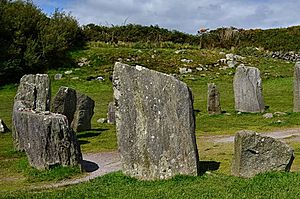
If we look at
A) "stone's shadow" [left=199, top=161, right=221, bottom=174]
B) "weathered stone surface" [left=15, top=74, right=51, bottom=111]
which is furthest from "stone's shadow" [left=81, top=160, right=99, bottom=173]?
"weathered stone surface" [left=15, top=74, right=51, bottom=111]

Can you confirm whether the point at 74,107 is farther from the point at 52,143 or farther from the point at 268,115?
the point at 52,143

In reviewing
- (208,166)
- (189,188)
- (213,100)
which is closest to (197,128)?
(213,100)

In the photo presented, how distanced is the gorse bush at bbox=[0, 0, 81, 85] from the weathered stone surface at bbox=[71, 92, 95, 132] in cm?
1869

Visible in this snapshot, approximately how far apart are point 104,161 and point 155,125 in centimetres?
385

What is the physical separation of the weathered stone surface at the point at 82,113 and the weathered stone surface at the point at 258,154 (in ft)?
34.4

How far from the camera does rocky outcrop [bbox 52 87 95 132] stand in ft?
65.9

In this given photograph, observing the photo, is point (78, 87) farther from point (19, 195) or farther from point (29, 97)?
point (19, 195)

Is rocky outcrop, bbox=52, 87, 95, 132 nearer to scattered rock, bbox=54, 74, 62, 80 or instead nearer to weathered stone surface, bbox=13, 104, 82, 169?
weathered stone surface, bbox=13, 104, 82, 169

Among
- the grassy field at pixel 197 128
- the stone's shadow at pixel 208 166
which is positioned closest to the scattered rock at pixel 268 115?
the grassy field at pixel 197 128

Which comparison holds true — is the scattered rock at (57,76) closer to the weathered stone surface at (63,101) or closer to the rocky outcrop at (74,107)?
the rocky outcrop at (74,107)

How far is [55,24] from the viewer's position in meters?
45.4

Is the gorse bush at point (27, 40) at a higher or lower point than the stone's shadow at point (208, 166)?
higher

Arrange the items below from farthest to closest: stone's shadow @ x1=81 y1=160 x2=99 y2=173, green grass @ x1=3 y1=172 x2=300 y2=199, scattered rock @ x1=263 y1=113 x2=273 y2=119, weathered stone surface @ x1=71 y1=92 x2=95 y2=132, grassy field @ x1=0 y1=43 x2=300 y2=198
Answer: scattered rock @ x1=263 y1=113 x2=273 y2=119 < weathered stone surface @ x1=71 y1=92 x2=95 y2=132 < stone's shadow @ x1=81 y1=160 x2=99 y2=173 < grassy field @ x1=0 y1=43 x2=300 y2=198 < green grass @ x1=3 y1=172 x2=300 y2=199

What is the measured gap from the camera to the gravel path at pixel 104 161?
1242 cm
